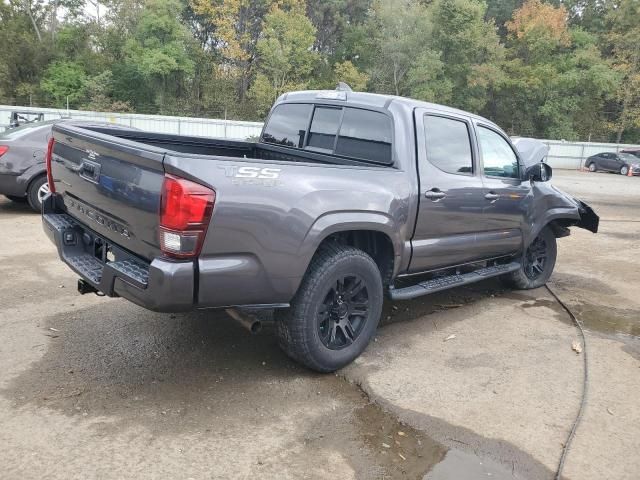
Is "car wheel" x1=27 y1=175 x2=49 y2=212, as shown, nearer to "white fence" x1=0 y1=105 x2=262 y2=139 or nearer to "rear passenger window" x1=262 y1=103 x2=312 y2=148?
"rear passenger window" x1=262 y1=103 x2=312 y2=148

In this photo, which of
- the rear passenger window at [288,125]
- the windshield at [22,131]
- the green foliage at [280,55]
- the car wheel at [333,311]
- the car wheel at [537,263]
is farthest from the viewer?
the green foliage at [280,55]

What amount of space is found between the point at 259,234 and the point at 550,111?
45.7 meters

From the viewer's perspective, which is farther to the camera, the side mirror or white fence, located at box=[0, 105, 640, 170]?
white fence, located at box=[0, 105, 640, 170]

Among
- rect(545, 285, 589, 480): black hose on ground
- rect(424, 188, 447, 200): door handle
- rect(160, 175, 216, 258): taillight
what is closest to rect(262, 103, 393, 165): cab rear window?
rect(424, 188, 447, 200): door handle

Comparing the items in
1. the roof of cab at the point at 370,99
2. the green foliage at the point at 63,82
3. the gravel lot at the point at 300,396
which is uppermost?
the green foliage at the point at 63,82

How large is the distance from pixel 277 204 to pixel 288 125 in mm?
2048

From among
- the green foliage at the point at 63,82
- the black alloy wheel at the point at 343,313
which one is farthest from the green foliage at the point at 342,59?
the black alloy wheel at the point at 343,313

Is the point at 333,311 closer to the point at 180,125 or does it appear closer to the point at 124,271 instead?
the point at 124,271

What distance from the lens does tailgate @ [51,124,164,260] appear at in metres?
3.11

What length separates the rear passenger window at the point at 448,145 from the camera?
4.55 meters

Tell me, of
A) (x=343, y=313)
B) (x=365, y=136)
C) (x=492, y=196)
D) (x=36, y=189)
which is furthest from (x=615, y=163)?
(x=343, y=313)

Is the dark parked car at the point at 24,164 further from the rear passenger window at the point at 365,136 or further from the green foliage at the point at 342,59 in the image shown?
the green foliage at the point at 342,59

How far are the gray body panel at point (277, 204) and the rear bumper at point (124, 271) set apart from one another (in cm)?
4

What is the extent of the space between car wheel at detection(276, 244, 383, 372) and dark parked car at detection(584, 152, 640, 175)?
30.7 metres
